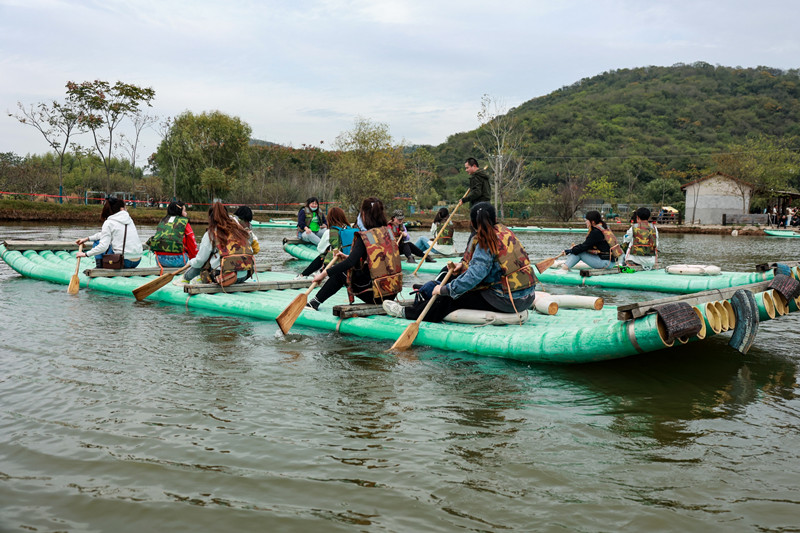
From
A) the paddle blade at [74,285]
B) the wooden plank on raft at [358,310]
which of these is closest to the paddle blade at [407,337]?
the wooden plank on raft at [358,310]

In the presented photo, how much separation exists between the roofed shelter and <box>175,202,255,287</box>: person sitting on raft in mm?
36339

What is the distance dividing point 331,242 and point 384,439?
612cm

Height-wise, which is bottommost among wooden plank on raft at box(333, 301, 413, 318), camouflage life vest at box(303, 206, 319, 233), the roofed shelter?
wooden plank on raft at box(333, 301, 413, 318)

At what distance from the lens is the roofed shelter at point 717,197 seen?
39094 millimetres

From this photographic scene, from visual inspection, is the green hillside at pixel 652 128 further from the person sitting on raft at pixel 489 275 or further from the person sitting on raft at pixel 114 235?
the person sitting on raft at pixel 489 275

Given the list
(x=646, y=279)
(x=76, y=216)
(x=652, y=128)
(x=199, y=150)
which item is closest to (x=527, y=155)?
(x=652, y=128)

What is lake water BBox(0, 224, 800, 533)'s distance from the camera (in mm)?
3082

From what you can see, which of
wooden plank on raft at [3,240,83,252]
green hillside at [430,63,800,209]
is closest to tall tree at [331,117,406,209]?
green hillside at [430,63,800,209]

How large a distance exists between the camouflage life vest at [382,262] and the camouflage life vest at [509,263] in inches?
42.2

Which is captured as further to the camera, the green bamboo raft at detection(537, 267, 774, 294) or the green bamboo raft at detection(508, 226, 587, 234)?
the green bamboo raft at detection(508, 226, 587, 234)

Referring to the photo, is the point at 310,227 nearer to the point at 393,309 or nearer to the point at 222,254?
the point at 222,254

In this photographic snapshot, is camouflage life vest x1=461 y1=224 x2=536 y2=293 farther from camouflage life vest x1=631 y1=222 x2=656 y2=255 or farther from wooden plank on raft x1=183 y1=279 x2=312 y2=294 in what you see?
camouflage life vest x1=631 y1=222 x2=656 y2=255

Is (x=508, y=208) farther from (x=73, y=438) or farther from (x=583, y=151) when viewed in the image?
(x=73, y=438)

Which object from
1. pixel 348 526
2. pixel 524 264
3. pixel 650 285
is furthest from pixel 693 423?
pixel 650 285
